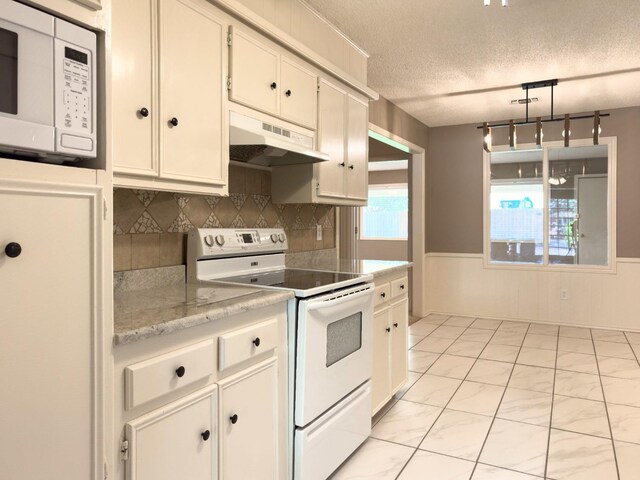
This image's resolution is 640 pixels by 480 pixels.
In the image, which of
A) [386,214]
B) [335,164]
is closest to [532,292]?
[335,164]

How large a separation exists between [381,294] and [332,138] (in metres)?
1.04

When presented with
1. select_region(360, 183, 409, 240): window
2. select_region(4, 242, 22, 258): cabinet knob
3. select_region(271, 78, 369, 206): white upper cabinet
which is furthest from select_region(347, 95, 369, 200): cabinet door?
select_region(360, 183, 409, 240): window

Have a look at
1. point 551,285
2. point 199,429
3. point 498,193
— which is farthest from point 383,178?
point 199,429

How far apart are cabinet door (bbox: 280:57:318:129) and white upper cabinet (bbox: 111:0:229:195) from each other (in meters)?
0.49

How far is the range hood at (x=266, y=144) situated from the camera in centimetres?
206

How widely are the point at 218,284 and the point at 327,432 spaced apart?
0.84 m

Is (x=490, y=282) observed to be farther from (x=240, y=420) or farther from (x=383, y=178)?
(x=240, y=420)

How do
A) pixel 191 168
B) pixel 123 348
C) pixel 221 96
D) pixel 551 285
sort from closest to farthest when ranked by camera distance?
pixel 123 348 < pixel 191 168 < pixel 221 96 < pixel 551 285

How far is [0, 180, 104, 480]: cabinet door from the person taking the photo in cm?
94

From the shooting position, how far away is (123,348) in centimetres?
122

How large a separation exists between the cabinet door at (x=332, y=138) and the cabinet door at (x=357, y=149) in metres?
0.08

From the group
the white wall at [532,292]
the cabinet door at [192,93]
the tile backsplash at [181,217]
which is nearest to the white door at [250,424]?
the tile backsplash at [181,217]

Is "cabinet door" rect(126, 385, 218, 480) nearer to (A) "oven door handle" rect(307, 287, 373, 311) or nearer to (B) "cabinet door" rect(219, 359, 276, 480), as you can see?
(B) "cabinet door" rect(219, 359, 276, 480)

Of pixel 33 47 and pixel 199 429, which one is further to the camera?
pixel 199 429
